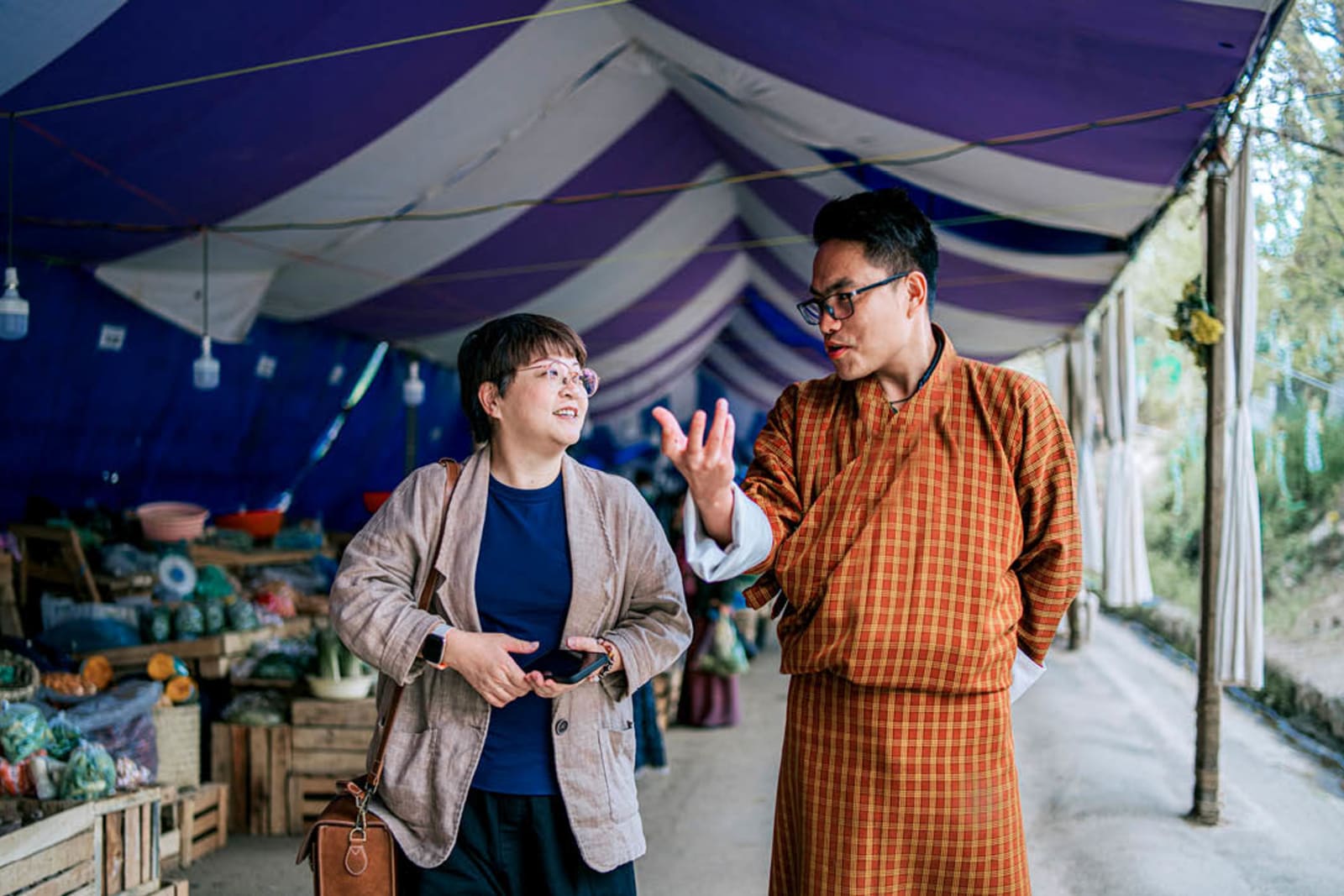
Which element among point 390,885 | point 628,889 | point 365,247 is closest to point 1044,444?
point 628,889

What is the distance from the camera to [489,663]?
1.70m

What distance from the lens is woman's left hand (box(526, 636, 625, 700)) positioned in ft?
5.61

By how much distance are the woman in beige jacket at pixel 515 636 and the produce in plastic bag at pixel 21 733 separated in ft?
6.32

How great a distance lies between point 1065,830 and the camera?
4316 millimetres

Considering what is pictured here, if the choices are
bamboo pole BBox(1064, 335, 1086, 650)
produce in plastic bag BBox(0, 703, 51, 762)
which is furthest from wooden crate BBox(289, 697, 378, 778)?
bamboo pole BBox(1064, 335, 1086, 650)

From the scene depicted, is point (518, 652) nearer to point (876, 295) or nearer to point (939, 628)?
point (939, 628)

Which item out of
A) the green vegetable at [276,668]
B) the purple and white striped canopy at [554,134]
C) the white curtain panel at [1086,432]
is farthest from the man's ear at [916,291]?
the white curtain panel at [1086,432]

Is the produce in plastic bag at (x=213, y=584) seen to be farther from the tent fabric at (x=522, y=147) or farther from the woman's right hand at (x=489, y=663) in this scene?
the woman's right hand at (x=489, y=663)

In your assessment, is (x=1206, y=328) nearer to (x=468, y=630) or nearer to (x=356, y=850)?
(x=468, y=630)

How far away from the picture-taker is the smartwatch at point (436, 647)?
174cm

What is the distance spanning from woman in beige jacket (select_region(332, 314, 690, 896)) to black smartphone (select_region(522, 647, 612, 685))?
0.02 metres

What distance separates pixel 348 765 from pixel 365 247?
2.77m

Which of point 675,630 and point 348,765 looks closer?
point 675,630

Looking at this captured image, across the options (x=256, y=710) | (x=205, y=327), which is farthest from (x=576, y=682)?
(x=205, y=327)
